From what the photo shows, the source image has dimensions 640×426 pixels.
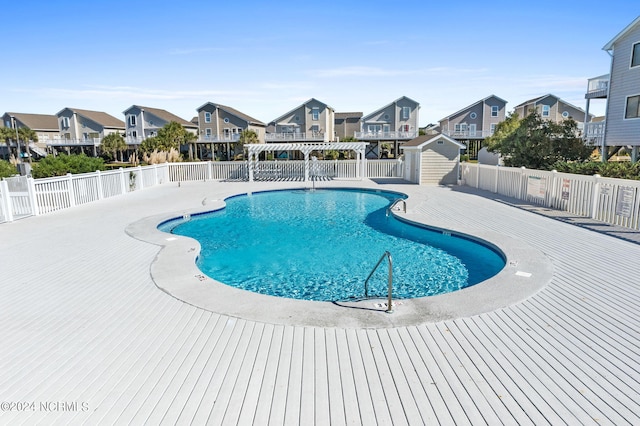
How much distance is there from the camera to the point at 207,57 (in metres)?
17.7

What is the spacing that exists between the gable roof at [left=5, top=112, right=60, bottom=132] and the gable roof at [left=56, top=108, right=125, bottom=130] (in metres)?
3.77

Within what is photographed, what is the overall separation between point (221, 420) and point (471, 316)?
2.96m

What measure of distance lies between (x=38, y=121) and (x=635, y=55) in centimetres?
6351

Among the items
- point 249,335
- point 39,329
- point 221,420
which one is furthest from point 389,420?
point 39,329

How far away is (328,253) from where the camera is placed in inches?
325

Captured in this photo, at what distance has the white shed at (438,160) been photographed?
1788cm


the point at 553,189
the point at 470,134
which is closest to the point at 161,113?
the point at 470,134

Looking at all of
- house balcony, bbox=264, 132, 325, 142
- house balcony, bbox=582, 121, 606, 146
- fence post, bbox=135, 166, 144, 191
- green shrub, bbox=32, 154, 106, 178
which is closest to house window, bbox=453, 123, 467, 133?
house balcony, bbox=264, 132, 325, 142

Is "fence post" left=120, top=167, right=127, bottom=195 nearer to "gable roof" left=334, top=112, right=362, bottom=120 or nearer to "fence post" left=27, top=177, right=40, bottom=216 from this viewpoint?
"fence post" left=27, top=177, right=40, bottom=216

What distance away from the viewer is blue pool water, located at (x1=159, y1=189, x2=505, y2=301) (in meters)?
6.53

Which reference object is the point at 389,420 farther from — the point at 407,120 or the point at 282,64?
the point at 407,120

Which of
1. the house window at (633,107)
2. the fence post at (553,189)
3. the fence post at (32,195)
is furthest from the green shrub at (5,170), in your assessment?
the house window at (633,107)

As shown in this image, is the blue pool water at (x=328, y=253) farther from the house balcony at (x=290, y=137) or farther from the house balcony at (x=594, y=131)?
the house balcony at (x=290, y=137)

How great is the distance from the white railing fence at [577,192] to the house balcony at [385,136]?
29499 millimetres
